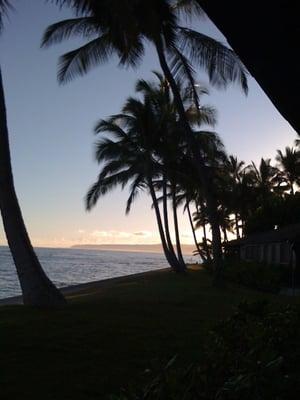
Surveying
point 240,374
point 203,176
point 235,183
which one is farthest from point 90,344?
point 235,183

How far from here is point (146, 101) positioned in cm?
2853

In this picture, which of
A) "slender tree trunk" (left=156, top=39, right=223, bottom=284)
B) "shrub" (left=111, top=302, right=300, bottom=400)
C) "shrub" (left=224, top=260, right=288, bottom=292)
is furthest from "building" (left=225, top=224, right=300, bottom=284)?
"shrub" (left=111, top=302, right=300, bottom=400)

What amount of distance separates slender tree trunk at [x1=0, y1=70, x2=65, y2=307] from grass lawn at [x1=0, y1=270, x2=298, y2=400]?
41 cm

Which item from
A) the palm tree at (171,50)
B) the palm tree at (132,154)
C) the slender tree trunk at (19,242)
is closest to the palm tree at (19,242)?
the slender tree trunk at (19,242)

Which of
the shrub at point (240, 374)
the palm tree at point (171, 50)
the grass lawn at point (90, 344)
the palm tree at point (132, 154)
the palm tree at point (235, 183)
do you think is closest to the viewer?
the shrub at point (240, 374)

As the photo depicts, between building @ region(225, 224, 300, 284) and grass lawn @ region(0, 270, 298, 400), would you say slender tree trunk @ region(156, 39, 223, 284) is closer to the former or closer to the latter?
building @ region(225, 224, 300, 284)

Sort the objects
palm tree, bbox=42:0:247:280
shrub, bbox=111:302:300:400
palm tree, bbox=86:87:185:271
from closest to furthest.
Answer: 1. shrub, bbox=111:302:300:400
2. palm tree, bbox=42:0:247:280
3. palm tree, bbox=86:87:185:271

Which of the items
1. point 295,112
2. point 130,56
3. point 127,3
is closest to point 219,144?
point 130,56

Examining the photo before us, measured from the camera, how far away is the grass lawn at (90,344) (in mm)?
6156

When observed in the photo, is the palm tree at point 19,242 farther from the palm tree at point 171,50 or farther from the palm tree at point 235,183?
the palm tree at point 235,183

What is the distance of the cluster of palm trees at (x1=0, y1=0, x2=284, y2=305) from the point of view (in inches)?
449

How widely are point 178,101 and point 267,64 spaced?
17.9m

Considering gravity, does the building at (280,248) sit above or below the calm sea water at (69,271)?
above

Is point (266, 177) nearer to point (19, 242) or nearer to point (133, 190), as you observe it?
point (133, 190)
